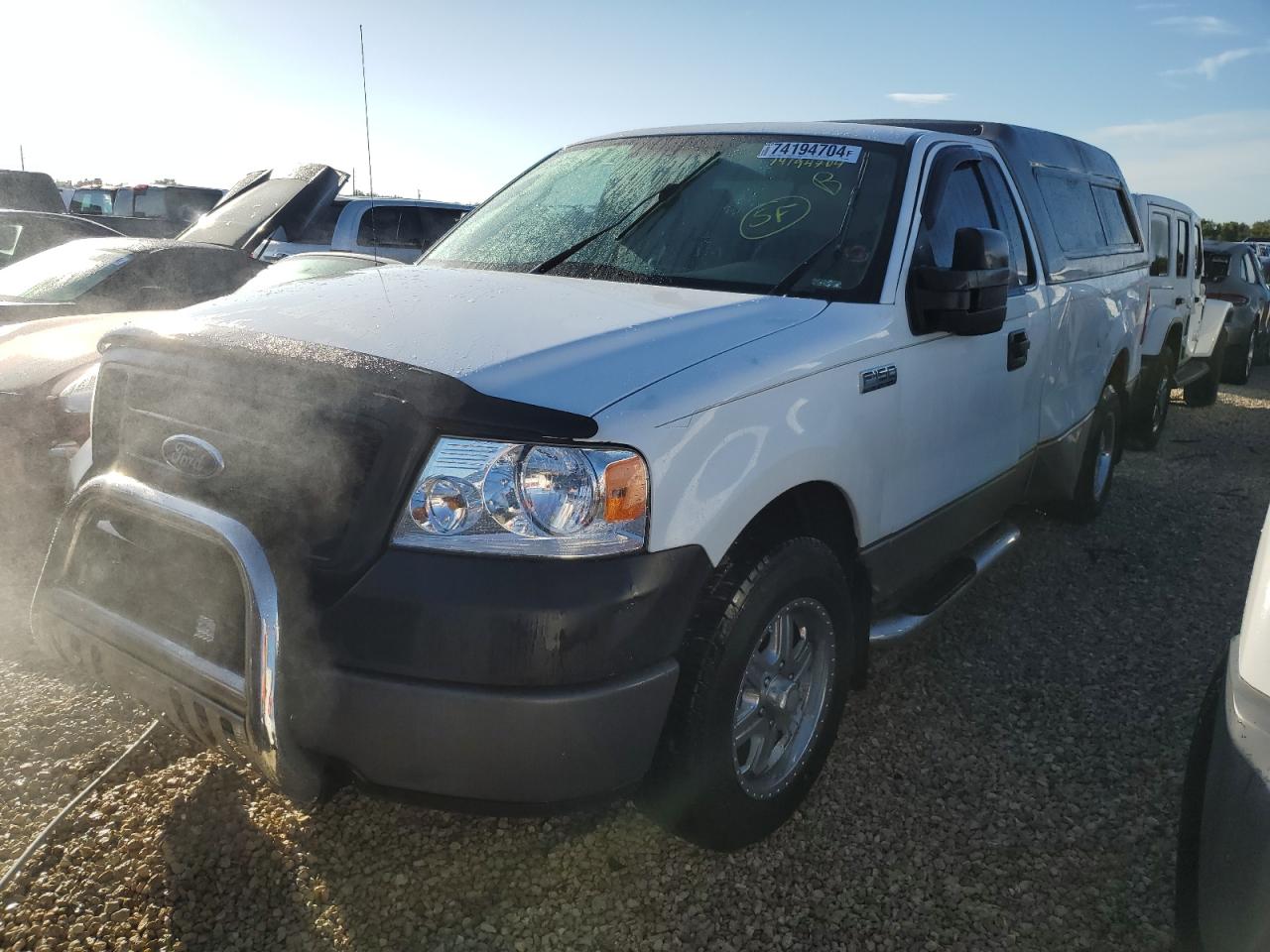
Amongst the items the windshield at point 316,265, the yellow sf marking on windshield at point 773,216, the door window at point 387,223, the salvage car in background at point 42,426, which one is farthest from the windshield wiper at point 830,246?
the door window at point 387,223

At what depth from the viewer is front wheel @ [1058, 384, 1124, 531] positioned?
544 centimetres

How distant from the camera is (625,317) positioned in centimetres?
256

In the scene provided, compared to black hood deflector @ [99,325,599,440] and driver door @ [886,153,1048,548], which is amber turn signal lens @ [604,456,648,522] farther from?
driver door @ [886,153,1048,548]

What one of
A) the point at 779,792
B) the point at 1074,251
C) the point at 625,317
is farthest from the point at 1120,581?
the point at 625,317

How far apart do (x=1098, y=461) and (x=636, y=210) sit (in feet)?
11.8

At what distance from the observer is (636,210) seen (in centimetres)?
340

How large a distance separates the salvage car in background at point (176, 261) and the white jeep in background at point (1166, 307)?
5.79m

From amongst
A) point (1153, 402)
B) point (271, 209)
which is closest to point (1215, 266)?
point (1153, 402)

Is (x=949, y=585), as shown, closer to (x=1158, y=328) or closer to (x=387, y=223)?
(x=1158, y=328)

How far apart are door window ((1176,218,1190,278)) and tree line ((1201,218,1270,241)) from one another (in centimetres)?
3499

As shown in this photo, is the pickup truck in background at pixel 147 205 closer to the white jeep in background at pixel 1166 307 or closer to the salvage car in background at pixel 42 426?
the salvage car in background at pixel 42 426

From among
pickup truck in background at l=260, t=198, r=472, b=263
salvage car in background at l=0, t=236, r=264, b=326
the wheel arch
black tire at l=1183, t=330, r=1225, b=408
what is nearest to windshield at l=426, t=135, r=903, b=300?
the wheel arch

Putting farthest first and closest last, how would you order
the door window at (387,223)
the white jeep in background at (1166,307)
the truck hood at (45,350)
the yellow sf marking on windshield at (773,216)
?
the door window at (387,223)
the white jeep in background at (1166,307)
the truck hood at (45,350)
the yellow sf marking on windshield at (773,216)

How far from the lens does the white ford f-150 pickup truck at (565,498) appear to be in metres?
2.01
